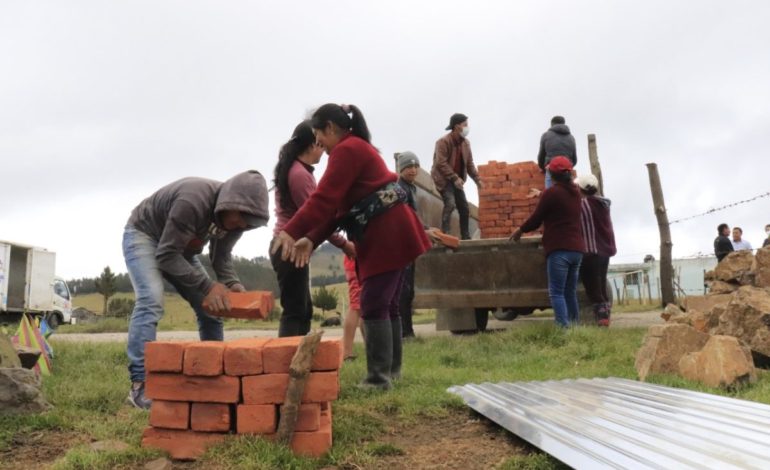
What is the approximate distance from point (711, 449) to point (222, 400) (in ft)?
5.83

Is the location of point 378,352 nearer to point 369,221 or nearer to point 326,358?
point 369,221

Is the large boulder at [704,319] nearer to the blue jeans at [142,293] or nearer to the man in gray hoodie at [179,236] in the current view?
the man in gray hoodie at [179,236]

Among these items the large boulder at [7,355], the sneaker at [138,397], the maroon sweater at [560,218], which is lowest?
the sneaker at [138,397]

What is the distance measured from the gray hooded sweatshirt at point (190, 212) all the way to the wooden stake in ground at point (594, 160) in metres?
5.71

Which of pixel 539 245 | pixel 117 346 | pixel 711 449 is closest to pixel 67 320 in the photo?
pixel 117 346

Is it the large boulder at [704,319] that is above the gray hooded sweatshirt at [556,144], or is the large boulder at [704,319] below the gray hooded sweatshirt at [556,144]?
below

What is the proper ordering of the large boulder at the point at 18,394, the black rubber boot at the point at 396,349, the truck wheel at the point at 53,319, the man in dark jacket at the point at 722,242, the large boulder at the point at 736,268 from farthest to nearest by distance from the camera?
the truck wheel at the point at 53,319
the man in dark jacket at the point at 722,242
the large boulder at the point at 736,268
the black rubber boot at the point at 396,349
the large boulder at the point at 18,394

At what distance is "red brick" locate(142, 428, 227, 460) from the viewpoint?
253 centimetres

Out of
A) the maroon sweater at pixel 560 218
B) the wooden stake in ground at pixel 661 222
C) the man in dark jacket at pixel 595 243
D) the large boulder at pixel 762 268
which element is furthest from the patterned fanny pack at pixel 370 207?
the wooden stake in ground at pixel 661 222

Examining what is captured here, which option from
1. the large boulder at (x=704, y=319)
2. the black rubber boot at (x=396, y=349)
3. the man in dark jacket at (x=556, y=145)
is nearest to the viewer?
the black rubber boot at (x=396, y=349)

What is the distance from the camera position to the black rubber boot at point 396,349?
375cm

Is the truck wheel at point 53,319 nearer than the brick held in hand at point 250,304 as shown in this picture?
No

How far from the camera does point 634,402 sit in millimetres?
3141

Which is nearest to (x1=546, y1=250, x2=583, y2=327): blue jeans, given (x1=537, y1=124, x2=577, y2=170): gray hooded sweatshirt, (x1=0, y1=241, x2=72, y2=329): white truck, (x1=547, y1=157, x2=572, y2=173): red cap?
(x1=547, y1=157, x2=572, y2=173): red cap
